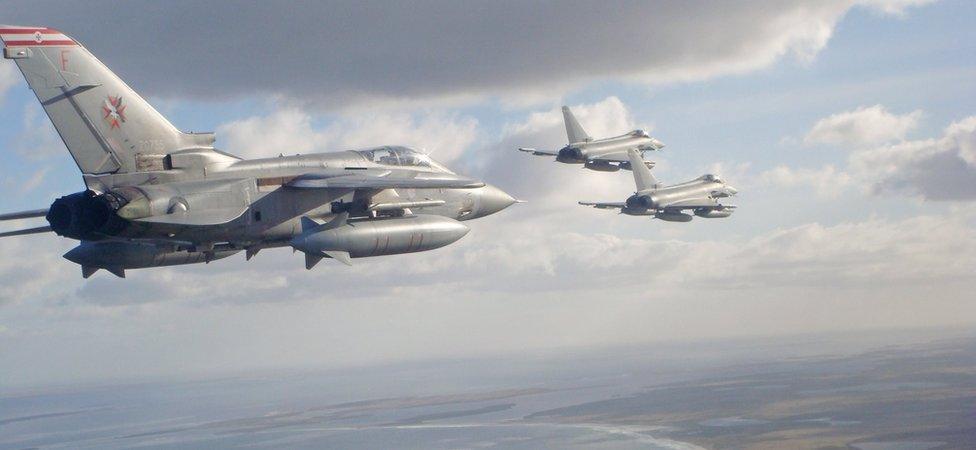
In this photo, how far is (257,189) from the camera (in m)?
32.5

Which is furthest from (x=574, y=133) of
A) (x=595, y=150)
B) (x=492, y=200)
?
(x=492, y=200)

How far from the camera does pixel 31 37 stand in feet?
101

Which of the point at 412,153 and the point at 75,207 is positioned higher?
the point at 412,153

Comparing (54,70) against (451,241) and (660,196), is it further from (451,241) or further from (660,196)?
(660,196)

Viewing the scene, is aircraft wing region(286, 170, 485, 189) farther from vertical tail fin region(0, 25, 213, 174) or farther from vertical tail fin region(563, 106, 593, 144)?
vertical tail fin region(563, 106, 593, 144)

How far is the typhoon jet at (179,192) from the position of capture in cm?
3017

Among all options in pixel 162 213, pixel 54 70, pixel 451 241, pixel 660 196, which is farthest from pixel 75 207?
pixel 660 196

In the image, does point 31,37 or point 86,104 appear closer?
point 31,37

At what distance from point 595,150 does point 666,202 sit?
279 inches

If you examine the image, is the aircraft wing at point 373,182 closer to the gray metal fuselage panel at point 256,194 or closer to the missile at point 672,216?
the gray metal fuselage panel at point 256,194

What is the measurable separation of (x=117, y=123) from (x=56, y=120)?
6.36 feet

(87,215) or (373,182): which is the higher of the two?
(373,182)

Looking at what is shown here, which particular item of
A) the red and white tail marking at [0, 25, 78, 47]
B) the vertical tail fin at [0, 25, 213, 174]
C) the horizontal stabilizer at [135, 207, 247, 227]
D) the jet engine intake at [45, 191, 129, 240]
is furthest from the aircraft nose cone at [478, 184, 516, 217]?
the red and white tail marking at [0, 25, 78, 47]

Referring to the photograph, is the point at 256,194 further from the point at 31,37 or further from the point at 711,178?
the point at 711,178
